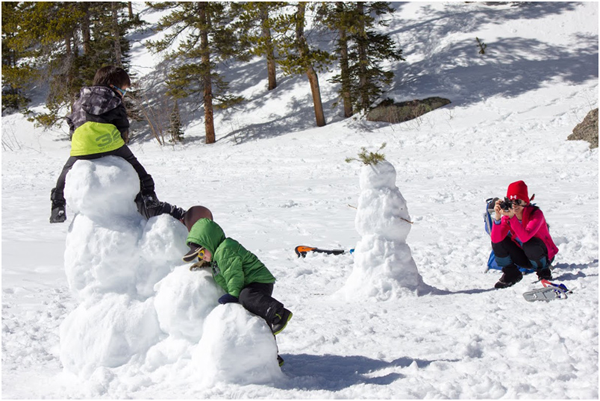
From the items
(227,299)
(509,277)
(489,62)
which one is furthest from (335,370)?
(489,62)

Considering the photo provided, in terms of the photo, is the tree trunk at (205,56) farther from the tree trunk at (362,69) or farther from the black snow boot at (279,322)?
the black snow boot at (279,322)

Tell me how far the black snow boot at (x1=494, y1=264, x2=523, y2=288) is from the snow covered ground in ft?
0.71

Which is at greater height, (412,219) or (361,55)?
(361,55)

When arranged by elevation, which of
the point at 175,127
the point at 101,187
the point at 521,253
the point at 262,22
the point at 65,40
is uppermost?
the point at 65,40

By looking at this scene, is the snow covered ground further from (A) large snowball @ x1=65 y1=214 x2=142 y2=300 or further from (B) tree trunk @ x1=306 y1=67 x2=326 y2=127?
(B) tree trunk @ x1=306 y1=67 x2=326 y2=127

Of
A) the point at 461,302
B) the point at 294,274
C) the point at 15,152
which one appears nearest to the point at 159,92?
the point at 15,152

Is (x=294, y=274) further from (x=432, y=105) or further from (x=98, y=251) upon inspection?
(x=432, y=105)

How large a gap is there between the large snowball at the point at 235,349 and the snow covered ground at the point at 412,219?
0.8 inches

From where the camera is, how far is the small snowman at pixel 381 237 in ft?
17.4

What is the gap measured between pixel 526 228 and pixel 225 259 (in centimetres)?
329

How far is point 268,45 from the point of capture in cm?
1778

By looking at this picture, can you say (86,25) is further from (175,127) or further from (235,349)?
(235,349)

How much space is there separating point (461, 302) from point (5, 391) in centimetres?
369

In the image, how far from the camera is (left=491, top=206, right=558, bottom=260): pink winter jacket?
17.5 ft
